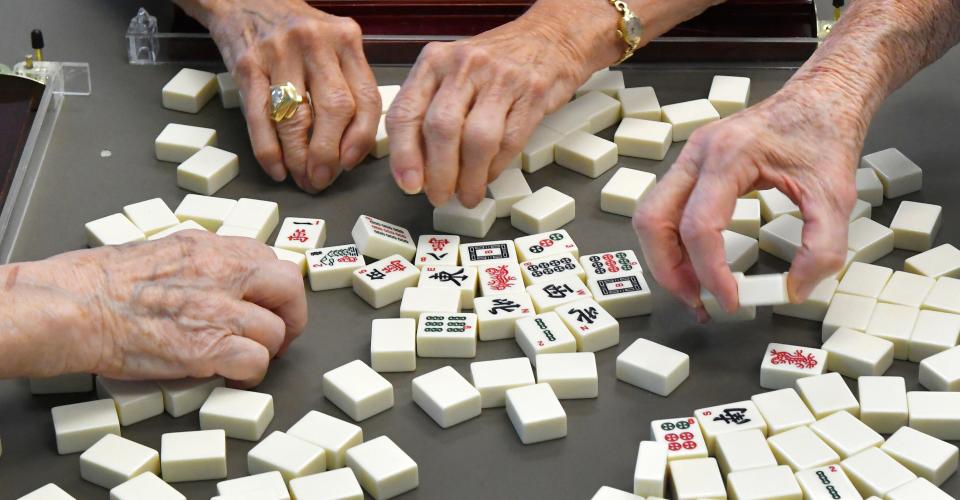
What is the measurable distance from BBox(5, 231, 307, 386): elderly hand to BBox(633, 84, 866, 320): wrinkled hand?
0.69 metres

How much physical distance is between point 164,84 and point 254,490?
143 centimetres

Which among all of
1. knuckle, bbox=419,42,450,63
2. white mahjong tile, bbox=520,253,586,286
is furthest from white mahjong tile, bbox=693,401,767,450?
knuckle, bbox=419,42,450,63

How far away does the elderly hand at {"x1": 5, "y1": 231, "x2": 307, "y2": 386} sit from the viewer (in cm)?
213

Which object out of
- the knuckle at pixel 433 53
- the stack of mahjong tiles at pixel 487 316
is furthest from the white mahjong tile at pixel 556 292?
the knuckle at pixel 433 53

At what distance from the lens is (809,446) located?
82.4 inches

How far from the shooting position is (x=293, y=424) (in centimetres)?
221

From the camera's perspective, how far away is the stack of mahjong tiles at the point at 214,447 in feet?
6.69

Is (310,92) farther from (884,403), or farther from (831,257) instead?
(884,403)

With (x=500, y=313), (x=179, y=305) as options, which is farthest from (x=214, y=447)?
(x=500, y=313)

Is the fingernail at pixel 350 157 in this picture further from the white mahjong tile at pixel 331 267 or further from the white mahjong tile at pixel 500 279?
the white mahjong tile at pixel 500 279

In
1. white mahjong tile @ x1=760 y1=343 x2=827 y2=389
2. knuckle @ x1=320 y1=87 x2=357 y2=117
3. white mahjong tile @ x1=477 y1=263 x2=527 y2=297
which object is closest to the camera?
white mahjong tile @ x1=760 y1=343 x2=827 y2=389

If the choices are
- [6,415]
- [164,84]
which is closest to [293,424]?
[6,415]

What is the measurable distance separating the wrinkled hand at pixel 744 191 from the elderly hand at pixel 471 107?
0.45 meters

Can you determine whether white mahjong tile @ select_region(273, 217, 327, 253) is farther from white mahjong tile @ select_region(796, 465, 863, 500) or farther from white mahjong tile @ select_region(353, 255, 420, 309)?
white mahjong tile @ select_region(796, 465, 863, 500)
